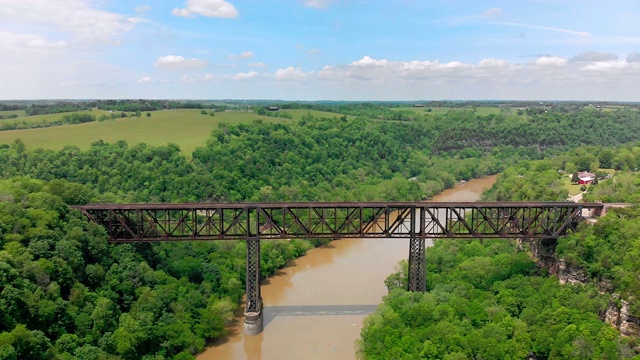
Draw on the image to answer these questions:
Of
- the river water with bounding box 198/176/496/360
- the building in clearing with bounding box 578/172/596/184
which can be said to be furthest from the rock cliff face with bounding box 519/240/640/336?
the building in clearing with bounding box 578/172/596/184

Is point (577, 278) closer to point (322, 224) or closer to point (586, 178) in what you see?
point (322, 224)

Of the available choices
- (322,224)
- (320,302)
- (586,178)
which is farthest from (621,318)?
(586,178)

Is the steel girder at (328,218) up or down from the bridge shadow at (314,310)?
up

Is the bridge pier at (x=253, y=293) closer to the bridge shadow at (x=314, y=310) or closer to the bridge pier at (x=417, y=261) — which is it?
the bridge shadow at (x=314, y=310)

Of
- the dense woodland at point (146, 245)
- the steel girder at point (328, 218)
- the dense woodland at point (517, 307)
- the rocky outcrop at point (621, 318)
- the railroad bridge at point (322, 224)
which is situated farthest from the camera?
the railroad bridge at point (322, 224)

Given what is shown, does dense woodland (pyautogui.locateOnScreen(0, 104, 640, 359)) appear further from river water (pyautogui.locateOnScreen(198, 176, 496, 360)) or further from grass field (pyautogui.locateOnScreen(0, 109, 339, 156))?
grass field (pyautogui.locateOnScreen(0, 109, 339, 156))

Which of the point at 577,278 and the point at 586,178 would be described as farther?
the point at 586,178

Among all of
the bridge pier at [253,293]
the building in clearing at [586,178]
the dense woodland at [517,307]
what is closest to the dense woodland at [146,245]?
the dense woodland at [517,307]
